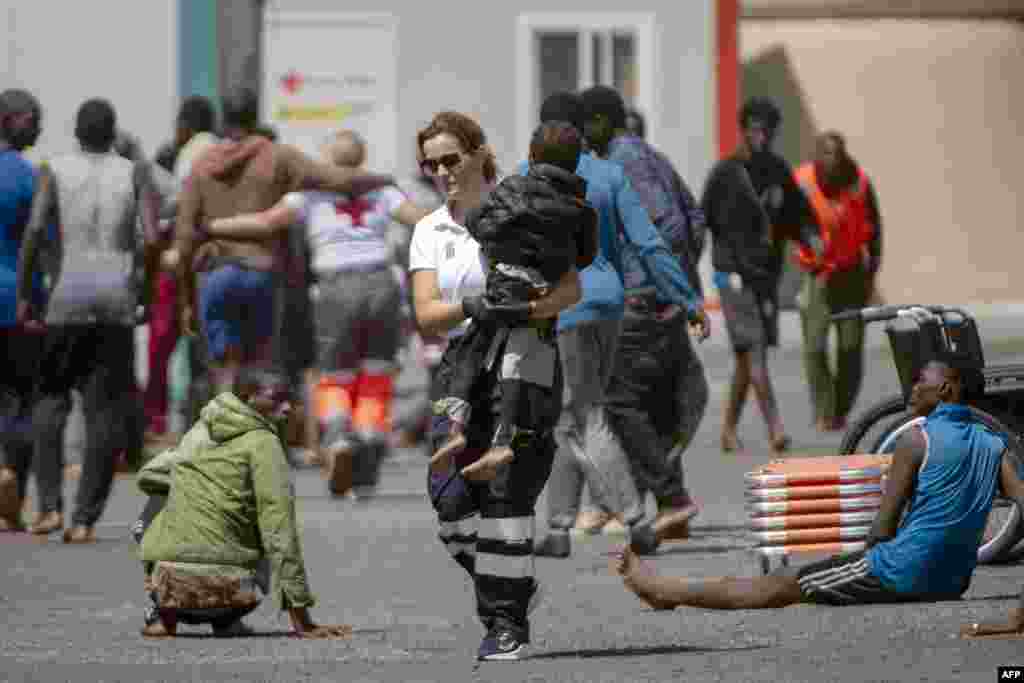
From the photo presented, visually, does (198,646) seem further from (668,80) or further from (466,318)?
(668,80)


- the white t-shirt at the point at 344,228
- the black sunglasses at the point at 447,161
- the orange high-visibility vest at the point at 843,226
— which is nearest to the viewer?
the black sunglasses at the point at 447,161

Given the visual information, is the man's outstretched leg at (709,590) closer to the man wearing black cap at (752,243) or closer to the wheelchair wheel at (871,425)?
the wheelchair wheel at (871,425)

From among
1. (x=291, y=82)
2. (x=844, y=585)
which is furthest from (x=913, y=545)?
(x=291, y=82)

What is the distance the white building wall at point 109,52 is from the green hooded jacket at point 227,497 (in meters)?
16.7

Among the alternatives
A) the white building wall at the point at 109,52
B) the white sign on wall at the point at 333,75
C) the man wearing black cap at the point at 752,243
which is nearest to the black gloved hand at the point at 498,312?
the man wearing black cap at the point at 752,243

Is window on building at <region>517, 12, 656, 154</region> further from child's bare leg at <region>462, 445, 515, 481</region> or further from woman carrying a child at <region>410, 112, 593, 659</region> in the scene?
child's bare leg at <region>462, 445, 515, 481</region>

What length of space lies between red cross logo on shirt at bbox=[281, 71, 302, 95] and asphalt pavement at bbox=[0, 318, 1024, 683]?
1276 cm

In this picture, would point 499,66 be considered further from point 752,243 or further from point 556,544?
point 556,544

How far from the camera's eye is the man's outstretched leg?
10.8 meters

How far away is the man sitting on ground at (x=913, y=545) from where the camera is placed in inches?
423

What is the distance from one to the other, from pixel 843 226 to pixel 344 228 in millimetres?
4285

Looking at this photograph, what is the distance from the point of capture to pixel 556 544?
44.1 feet

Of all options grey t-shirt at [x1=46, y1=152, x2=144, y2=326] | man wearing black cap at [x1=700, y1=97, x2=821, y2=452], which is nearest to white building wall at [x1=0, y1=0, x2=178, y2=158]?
man wearing black cap at [x1=700, y1=97, x2=821, y2=452]

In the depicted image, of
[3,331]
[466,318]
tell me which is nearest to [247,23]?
[3,331]
